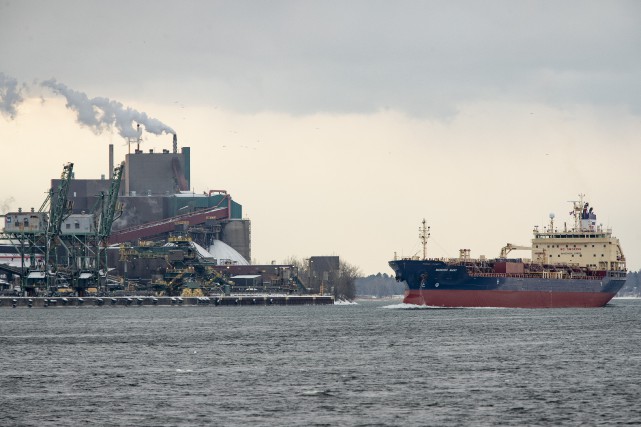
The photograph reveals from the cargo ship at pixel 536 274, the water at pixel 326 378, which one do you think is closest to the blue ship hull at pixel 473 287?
the cargo ship at pixel 536 274

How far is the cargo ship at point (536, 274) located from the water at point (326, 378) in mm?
48506

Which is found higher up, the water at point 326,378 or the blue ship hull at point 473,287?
the blue ship hull at point 473,287

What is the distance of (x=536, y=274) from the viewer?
15638 cm

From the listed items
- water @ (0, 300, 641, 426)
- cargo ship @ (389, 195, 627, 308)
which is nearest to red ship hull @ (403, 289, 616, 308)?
cargo ship @ (389, 195, 627, 308)

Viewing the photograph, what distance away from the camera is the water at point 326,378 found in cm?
4634

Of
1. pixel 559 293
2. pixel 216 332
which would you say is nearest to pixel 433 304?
pixel 559 293

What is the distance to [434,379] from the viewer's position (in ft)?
191

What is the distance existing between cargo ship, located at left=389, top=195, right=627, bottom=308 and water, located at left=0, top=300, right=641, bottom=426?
159 ft

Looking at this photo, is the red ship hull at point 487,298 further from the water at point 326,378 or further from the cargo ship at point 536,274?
the water at point 326,378

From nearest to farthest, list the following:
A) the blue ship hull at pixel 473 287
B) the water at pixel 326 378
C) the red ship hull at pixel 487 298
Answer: the water at pixel 326 378
the blue ship hull at pixel 473 287
the red ship hull at pixel 487 298

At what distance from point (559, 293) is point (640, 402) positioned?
4321 inches

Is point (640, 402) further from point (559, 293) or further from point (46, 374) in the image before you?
point (559, 293)

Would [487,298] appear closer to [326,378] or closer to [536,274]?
[536,274]

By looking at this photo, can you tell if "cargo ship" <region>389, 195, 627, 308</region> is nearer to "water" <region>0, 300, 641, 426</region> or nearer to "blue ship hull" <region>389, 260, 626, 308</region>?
"blue ship hull" <region>389, 260, 626, 308</region>
